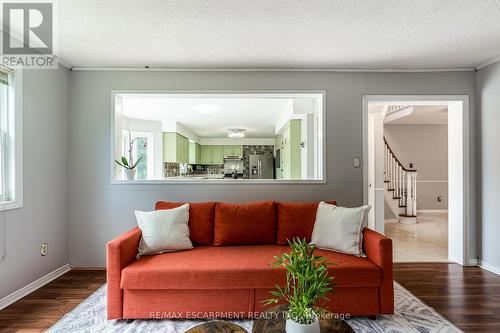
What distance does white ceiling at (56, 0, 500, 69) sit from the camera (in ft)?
7.24

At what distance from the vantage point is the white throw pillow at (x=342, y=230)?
254cm

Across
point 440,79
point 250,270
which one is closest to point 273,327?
point 250,270

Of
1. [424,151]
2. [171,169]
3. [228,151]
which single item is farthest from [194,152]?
[424,151]

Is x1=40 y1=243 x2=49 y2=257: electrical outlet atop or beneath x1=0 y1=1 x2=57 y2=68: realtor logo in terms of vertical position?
beneath

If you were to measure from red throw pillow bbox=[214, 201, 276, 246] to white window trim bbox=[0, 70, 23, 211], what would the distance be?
1.91 meters

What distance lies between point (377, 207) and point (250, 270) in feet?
10.5

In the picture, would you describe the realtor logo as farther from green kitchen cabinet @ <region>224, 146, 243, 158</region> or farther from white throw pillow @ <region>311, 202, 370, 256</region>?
green kitchen cabinet @ <region>224, 146, 243, 158</region>

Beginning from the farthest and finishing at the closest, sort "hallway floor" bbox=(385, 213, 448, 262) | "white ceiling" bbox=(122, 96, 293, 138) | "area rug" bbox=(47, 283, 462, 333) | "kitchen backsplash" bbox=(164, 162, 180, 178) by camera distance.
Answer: "kitchen backsplash" bbox=(164, 162, 180, 178), "white ceiling" bbox=(122, 96, 293, 138), "hallway floor" bbox=(385, 213, 448, 262), "area rug" bbox=(47, 283, 462, 333)

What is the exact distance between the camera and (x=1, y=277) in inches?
97.6

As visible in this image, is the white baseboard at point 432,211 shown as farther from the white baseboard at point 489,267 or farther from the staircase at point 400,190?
Result: the white baseboard at point 489,267

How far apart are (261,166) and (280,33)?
6.67 meters

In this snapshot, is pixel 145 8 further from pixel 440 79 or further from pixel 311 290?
pixel 440 79

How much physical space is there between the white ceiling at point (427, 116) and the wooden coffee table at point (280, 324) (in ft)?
20.9

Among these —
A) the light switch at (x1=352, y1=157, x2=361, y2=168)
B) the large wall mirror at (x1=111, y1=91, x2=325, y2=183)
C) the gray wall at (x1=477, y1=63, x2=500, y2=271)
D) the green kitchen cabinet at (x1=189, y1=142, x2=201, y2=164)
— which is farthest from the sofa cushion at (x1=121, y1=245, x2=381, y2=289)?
the green kitchen cabinet at (x1=189, y1=142, x2=201, y2=164)
